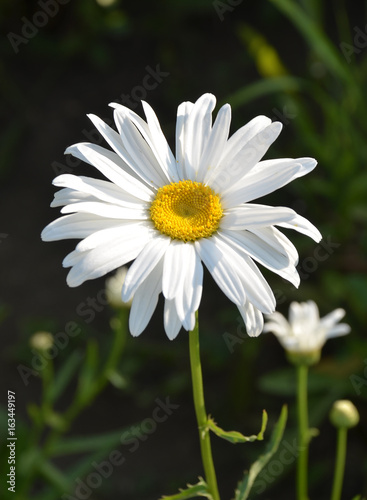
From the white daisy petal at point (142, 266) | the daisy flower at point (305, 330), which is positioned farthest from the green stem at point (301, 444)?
the white daisy petal at point (142, 266)

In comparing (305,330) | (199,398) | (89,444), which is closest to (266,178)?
(199,398)

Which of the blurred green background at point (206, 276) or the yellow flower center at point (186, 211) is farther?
the blurred green background at point (206, 276)

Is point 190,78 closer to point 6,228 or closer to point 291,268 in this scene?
point 6,228

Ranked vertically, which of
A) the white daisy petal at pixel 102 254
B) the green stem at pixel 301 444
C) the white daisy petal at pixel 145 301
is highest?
the white daisy petal at pixel 102 254

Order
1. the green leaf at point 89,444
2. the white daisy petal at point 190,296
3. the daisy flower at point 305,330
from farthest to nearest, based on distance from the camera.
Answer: the green leaf at point 89,444 < the daisy flower at point 305,330 < the white daisy petal at point 190,296

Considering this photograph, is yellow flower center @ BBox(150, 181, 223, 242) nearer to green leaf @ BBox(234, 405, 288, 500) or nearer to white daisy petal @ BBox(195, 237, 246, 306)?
white daisy petal @ BBox(195, 237, 246, 306)

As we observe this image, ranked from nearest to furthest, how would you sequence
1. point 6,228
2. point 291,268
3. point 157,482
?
point 291,268
point 157,482
point 6,228

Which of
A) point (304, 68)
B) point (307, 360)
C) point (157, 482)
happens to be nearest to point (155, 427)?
point (157, 482)

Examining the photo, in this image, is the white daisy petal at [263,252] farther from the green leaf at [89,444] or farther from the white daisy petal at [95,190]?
the green leaf at [89,444]
